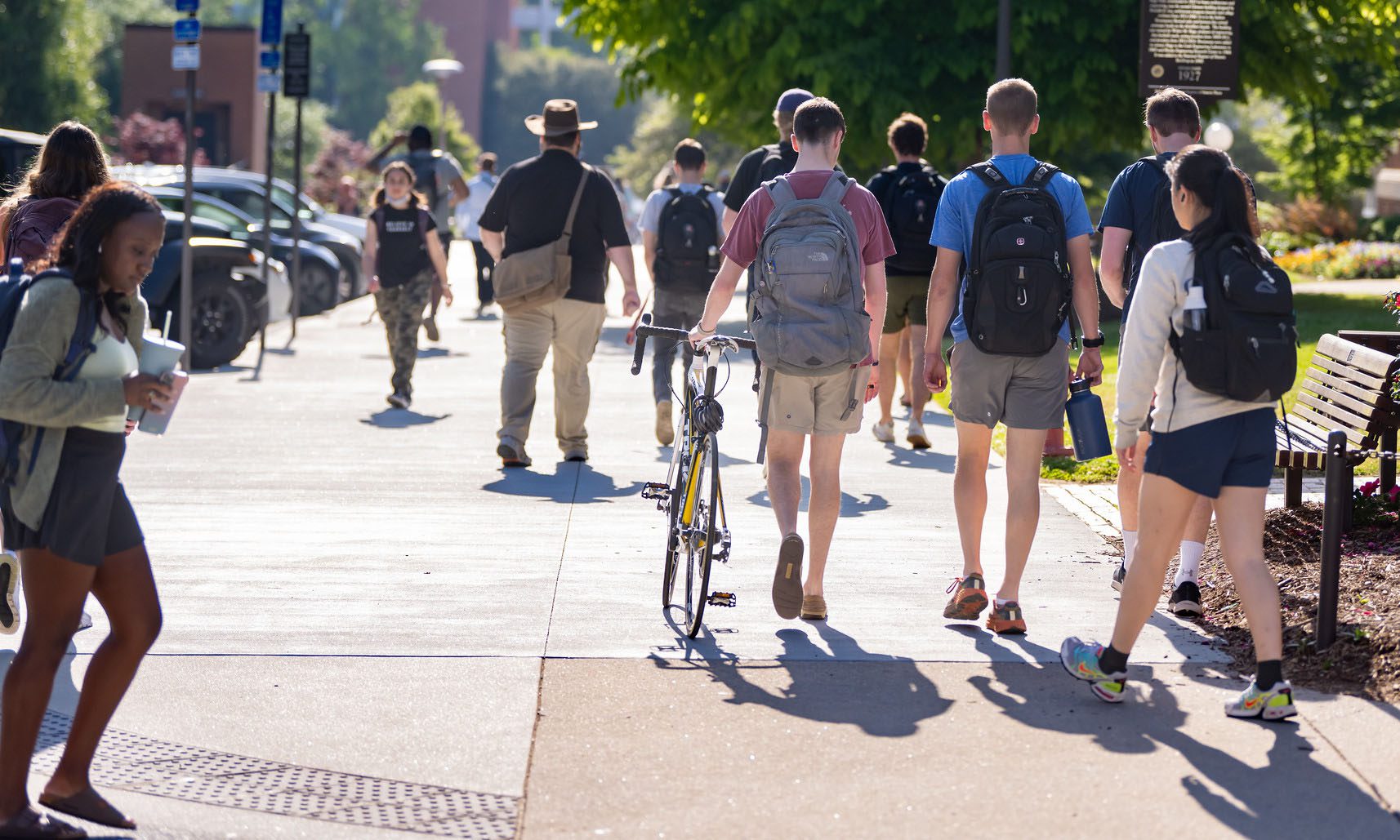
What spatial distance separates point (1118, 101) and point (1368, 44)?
10.5 ft

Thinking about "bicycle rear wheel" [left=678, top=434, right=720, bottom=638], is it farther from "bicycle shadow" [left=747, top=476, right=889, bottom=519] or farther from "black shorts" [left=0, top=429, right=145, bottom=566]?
"bicycle shadow" [left=747, top=476, right=889, bottom=519]

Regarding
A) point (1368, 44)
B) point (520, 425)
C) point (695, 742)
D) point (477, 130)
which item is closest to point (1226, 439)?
point (695, 742)

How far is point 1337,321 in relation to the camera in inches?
712

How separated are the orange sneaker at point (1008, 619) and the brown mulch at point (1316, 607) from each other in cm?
67

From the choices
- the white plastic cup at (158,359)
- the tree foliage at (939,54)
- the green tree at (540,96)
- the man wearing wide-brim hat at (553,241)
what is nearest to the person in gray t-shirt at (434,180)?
the tree foliage at (939,54)

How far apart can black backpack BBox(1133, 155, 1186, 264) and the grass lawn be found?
1.78 m

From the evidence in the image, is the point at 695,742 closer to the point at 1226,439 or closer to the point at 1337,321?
the point at 1226,439

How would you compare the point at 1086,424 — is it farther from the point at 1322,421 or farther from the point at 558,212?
the point at 558,212

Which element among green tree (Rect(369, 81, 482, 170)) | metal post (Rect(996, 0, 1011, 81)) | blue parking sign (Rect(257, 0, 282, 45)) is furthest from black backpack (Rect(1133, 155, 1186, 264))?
green tree (Rect(369, 81, 482, 170))

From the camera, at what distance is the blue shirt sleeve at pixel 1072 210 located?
639 cm

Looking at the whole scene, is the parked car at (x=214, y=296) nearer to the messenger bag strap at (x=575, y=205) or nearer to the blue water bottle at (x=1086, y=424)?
the messenger bag strap at (x=575, y=205)

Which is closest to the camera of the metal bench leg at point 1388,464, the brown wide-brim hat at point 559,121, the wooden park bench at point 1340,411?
the wooden park bench at point 1340,411

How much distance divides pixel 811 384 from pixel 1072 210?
1.08m

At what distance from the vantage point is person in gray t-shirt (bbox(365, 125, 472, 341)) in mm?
18078
